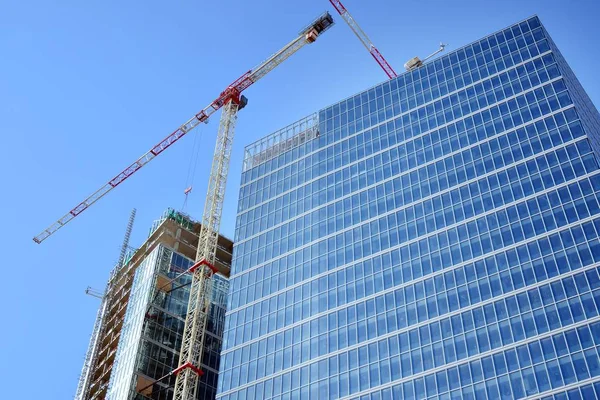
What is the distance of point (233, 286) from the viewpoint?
117m

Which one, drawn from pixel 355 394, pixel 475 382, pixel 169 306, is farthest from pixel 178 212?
pixel 475 382

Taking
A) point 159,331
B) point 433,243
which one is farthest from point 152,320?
point 433,243

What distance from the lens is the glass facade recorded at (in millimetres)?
118438

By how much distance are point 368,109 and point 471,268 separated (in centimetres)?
3688

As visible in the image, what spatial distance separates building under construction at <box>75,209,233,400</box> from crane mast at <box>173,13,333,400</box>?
462cm

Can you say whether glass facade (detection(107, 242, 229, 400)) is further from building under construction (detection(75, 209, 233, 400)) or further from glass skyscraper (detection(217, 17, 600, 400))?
glass skyscraper (detection(217, 17, 600, 400))

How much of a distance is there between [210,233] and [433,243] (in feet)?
131

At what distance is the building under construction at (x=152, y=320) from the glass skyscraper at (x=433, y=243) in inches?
575

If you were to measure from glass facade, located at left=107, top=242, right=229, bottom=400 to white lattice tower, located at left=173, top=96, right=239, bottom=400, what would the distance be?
4.56 metres

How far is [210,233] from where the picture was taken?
417 feet

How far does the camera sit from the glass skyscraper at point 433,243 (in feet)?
281

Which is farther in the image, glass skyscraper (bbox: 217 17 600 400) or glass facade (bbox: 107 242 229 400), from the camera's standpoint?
glass facade (bbox: 107 242 229 400)

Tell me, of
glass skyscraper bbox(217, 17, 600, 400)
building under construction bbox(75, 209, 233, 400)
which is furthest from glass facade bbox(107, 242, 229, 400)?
glass skyscraper bbox(217, 17, 600, 400)

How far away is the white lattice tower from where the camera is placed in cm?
11125
